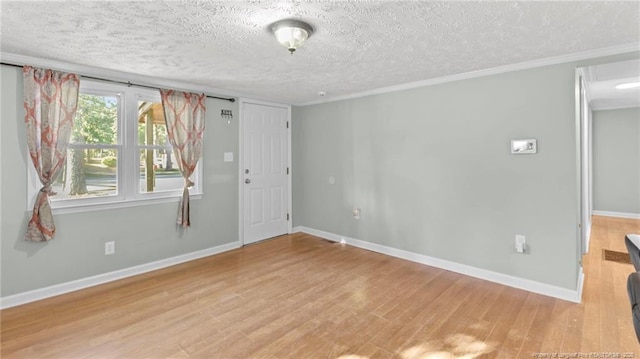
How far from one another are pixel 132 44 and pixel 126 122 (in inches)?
49.0

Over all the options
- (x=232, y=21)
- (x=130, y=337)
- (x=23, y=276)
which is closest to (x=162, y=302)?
(x=130, y=337)

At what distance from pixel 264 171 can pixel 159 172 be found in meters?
1.60

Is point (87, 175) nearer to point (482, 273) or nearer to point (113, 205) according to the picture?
point (113, 205)

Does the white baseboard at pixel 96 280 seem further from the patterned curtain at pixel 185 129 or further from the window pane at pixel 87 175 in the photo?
the window pane at pixel 87 175

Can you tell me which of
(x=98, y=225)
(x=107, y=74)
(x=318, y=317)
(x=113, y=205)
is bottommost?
(x=318, y=317)

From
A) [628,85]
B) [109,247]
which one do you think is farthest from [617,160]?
[109,247]

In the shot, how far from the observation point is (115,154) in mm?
3428

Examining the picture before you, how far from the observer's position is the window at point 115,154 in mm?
3174

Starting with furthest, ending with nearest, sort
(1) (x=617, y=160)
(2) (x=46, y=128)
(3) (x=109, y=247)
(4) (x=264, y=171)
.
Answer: (1) (x=617, y=160) → (4) (x=264, y=171) → (3) (x=109, y=247) → (2) (x=46, y=128)

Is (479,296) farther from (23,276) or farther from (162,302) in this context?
(23,276)

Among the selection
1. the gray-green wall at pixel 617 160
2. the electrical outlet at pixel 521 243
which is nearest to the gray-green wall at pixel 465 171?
the electrical outlet at pixel 521 243

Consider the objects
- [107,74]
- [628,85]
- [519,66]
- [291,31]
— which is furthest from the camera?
[628,85]

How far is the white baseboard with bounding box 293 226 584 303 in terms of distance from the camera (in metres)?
2.89

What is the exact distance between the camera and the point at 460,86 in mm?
3516
